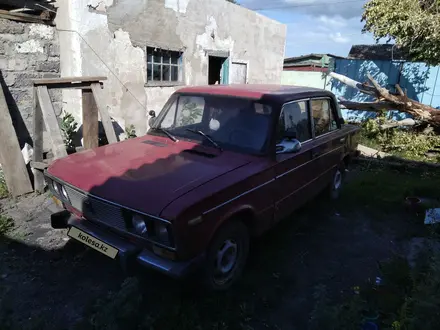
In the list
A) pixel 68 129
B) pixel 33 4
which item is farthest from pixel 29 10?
pixel 68 129

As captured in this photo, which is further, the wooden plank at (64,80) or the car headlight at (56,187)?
the wooden plank at (64,80)

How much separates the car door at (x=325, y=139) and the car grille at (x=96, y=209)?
8.14 ft

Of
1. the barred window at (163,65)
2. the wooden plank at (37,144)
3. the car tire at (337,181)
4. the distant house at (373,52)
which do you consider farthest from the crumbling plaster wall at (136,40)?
the distant house at (373,52)

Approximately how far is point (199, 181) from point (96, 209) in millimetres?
929

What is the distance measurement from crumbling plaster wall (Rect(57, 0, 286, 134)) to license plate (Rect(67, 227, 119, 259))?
12.9 feet

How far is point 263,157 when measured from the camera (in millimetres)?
3303

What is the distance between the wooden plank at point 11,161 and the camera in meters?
4.92

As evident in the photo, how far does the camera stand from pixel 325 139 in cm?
447

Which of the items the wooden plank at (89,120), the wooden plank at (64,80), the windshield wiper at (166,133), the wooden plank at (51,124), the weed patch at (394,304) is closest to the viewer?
the weed patch at (394,304)

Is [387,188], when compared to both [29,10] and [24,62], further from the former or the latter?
[29,10]

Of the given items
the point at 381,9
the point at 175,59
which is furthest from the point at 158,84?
the point at 381,9

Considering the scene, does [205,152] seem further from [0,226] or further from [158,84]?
[158,84]

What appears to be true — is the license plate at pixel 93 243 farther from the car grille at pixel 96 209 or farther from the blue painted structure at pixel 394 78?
Answer: the blue painted structure at pixel 394 78

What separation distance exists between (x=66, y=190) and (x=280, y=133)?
217cm
